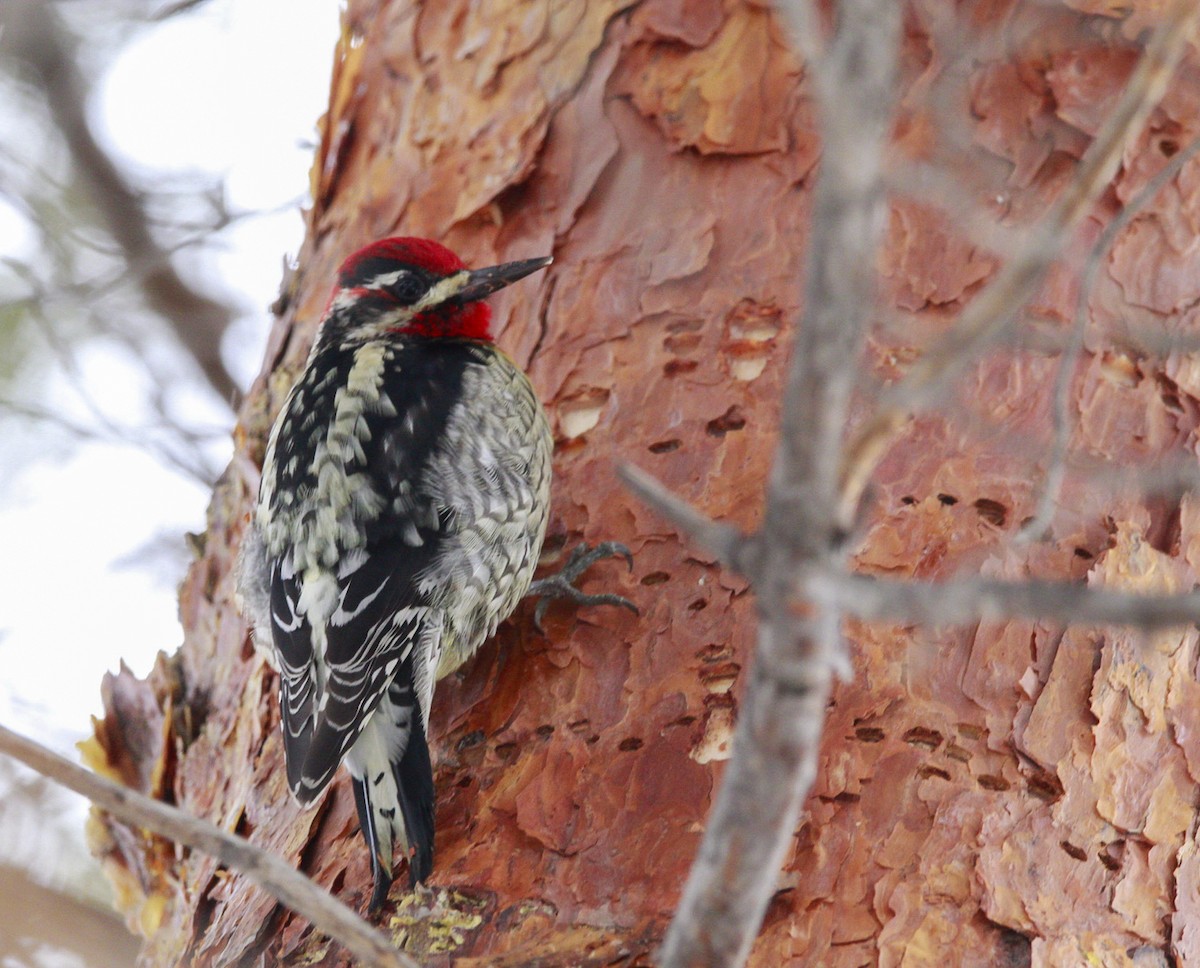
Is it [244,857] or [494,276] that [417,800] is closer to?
[244,857]

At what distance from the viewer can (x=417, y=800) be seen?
2213 mm

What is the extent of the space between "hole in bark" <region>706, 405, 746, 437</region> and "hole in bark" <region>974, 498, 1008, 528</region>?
0.47 m

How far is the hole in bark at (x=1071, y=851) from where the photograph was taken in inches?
80.2

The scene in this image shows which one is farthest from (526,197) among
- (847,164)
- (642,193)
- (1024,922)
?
(847,164)

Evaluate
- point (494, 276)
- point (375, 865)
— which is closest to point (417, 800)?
point (375, 865)

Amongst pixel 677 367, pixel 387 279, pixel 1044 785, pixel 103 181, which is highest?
pixel 103 181

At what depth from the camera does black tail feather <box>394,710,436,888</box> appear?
2.14m

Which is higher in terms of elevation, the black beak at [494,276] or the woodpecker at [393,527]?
the black beak at [494,276]

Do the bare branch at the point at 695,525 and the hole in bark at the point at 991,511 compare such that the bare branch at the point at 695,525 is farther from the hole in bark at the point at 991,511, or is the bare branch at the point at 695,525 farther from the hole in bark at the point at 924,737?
the hole in bark at the point at 991,511

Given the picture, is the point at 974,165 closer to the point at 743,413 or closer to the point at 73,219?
the point at 743,413

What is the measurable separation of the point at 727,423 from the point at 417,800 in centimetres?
92

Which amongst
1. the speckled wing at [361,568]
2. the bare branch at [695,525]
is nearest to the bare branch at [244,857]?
the bare branch at [695,525]

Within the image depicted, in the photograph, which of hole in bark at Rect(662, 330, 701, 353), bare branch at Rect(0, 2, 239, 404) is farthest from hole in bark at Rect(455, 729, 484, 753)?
bare branch at Rect(0, 2, 239, 404)

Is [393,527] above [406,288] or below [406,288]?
below
